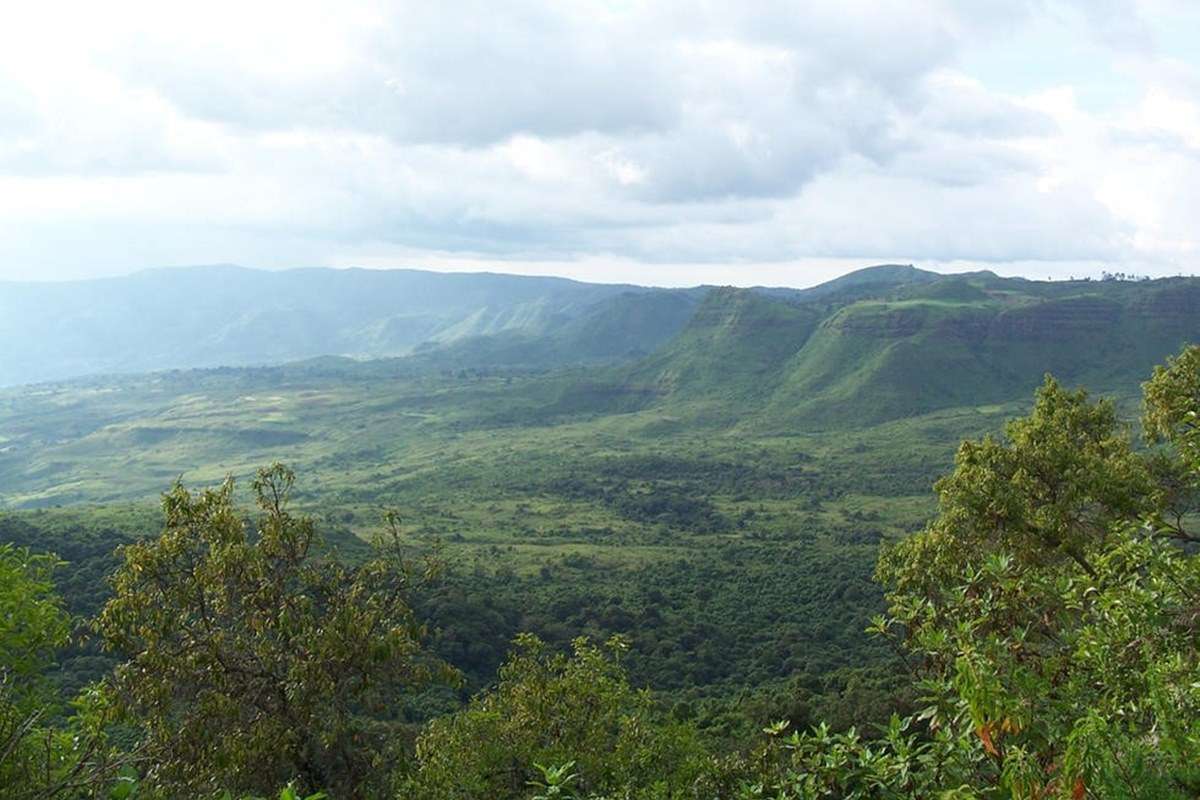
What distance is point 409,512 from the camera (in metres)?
150

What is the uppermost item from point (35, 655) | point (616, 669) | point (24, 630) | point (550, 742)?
point (24, 630)

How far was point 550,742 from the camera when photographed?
1814 cm

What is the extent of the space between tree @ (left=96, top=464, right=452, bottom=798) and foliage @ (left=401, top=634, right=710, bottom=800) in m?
1.72

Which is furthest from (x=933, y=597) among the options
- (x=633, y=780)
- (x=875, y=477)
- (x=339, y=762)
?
(x=875, y=477)

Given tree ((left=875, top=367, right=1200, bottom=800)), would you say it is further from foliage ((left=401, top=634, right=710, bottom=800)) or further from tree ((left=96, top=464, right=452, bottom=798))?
tree ((left=96, top=464, right=452, bottom=798))

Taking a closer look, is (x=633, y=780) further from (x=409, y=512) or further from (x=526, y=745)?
(x=409, y=512)

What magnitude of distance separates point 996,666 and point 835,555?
368ft

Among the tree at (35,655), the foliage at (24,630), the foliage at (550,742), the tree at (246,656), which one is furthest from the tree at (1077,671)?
the foliage at (24,630)

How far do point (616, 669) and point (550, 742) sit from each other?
12.6ft

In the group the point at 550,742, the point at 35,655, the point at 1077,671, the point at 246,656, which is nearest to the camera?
the point at 1077,671

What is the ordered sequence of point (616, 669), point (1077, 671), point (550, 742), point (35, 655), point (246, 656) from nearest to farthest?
point (1077, 671) → point (246, 656) → point (35, 655) → point (550, 742) → point (616, 669)

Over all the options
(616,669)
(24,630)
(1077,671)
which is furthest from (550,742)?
(1077,671)

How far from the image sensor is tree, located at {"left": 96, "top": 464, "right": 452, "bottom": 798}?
1391 cm

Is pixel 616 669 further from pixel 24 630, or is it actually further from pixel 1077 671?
pixel 1077 671
